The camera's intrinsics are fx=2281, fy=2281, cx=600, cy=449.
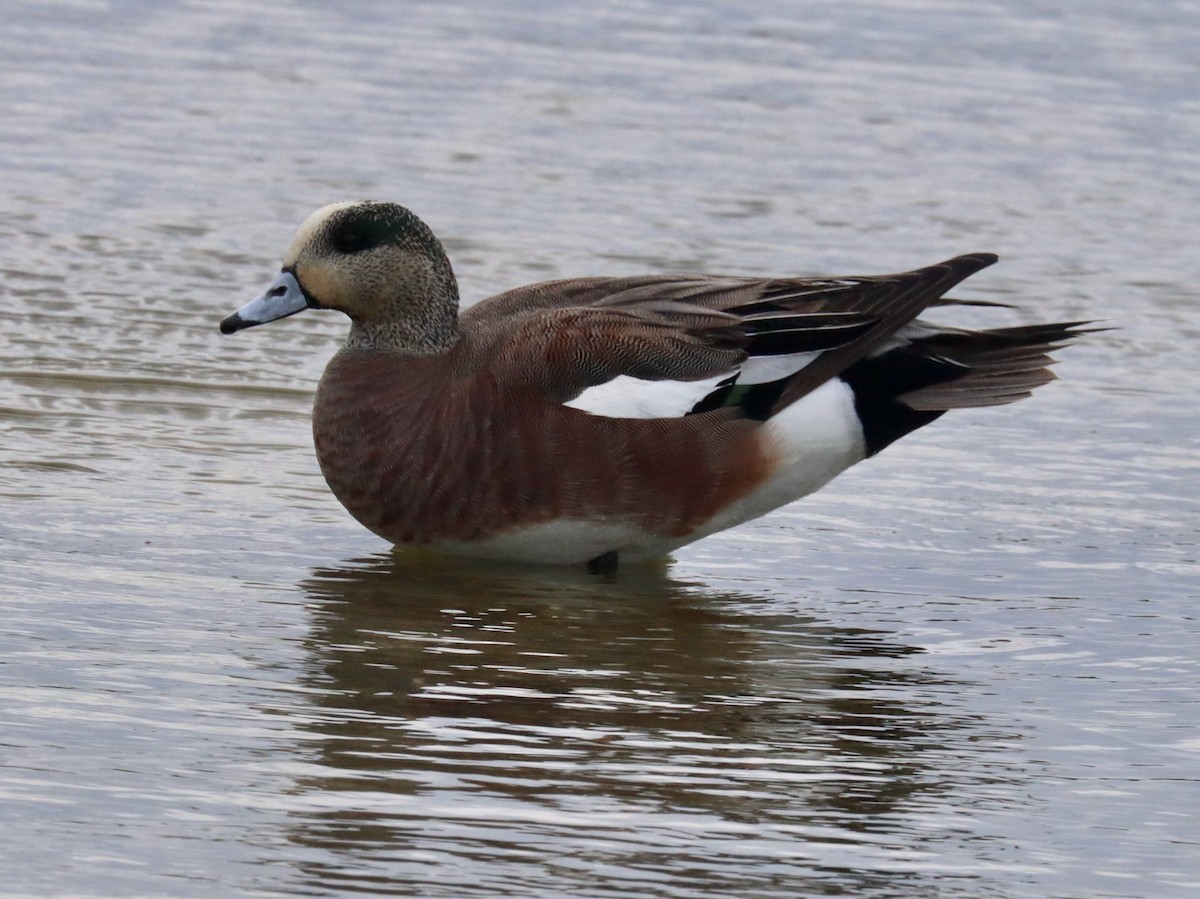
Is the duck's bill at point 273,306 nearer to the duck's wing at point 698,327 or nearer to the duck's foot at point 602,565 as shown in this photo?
the duck's wing at point 698,327

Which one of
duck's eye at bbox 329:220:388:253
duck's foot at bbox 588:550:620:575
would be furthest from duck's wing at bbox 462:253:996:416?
duck's foot at bbox 588:550:620:575

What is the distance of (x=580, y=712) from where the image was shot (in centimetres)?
436

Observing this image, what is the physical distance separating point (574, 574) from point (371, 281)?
2.97 feet

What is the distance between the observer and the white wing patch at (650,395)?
17.7 feet

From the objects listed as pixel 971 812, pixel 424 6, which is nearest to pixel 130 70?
pixel 424 6

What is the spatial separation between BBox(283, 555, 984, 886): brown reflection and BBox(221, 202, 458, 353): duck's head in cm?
60

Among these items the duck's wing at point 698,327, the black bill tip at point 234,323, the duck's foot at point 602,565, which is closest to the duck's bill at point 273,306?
the black bill tip at point 234,323

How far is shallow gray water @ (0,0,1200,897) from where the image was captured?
3734mm

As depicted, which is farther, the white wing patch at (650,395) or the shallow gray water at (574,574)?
the white wing patch at (650,395)

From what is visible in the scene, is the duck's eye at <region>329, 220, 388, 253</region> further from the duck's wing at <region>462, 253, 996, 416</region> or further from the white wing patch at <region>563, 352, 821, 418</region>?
the white wing patch at <region>563, 352, 821, 418</region>

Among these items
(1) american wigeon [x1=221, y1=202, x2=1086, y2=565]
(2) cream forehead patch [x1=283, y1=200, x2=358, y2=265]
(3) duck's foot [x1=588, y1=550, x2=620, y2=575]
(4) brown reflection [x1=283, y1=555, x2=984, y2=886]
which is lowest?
(3) duck's foot [x1=588, y1=550, x2=620, y2=575]

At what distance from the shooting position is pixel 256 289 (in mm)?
7723

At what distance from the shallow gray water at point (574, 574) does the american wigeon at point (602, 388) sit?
19cm

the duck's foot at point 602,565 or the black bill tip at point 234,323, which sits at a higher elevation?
the black bill tip at point 234,323
